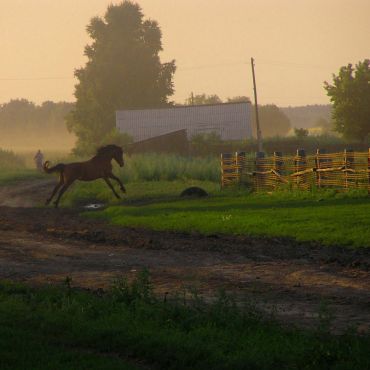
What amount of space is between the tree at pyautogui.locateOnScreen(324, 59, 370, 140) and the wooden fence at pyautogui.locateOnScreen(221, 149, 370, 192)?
35.5 m

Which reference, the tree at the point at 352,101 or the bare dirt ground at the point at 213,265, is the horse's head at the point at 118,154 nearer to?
the bare dirt ground at the point at 213,265

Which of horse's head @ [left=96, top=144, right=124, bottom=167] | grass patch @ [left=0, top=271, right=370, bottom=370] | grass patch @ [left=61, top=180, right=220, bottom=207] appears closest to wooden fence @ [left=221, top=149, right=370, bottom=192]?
grass patch @ [left=61, top=180, right=220, bottom=207]

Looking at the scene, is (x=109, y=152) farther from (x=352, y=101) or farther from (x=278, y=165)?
(x=352, y=101)

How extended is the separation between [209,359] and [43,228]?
1608cm

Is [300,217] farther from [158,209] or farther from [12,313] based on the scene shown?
[12,313]

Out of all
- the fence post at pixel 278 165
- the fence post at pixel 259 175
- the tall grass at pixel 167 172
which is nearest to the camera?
the fence post at pixel 278 165

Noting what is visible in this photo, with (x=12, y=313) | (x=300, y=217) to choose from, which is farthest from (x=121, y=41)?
(x=12, y=313)

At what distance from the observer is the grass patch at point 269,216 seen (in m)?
18.7

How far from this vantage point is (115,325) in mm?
10531

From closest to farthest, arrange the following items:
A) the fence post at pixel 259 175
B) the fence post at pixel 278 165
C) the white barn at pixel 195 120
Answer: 1. the fence post at pixel 278 165
2. the fence post at pixel 259 175
3. the white barn at pixel 195 120

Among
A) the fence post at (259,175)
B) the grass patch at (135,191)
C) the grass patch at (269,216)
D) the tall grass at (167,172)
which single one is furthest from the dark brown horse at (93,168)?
the tall grass at (167,172)

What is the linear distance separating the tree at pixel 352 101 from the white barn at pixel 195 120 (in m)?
8.77

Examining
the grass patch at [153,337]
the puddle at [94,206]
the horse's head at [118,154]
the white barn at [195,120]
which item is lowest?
the puddle at [94,206]

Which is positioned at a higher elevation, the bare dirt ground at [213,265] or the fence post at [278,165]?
the fence post at [278,165]
